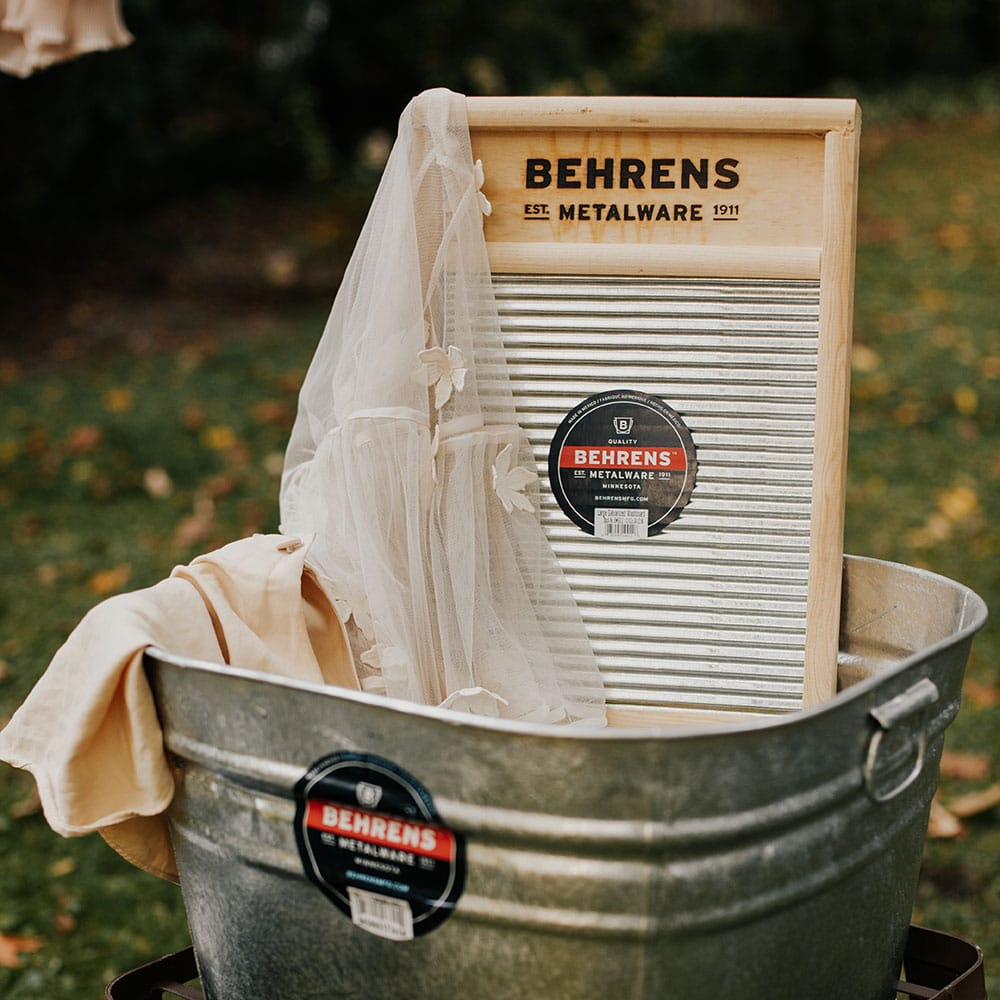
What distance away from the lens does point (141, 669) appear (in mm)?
1540

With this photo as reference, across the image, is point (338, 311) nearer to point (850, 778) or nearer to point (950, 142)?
point (850, 778)

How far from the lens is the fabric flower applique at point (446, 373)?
79.0 inches

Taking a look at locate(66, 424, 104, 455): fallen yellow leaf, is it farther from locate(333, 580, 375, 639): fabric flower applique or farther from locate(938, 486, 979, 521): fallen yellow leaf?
locate(333, 580, 375, 639): fabric flower applique

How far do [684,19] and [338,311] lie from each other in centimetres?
1404

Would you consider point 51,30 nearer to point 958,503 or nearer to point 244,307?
point 958,503

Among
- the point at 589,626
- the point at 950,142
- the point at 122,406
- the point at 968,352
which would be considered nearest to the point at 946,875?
the point at 589,626

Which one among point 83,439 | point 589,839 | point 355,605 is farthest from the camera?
point 83,439

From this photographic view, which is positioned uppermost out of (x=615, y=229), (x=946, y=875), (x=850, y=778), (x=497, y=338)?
(x=615, y=229)

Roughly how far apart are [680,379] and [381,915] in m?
1.01

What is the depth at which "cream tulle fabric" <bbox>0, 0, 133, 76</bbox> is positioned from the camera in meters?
2.55

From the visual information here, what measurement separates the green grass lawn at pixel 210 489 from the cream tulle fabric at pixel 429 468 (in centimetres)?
140

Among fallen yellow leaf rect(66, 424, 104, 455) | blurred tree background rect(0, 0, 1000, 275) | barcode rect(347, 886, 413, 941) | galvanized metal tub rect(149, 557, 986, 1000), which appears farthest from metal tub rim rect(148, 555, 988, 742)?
blurred tree background rect(0, 0, 1000, 275)

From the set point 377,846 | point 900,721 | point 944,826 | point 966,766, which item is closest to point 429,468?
point 377,846

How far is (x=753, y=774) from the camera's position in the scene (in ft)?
4.39
